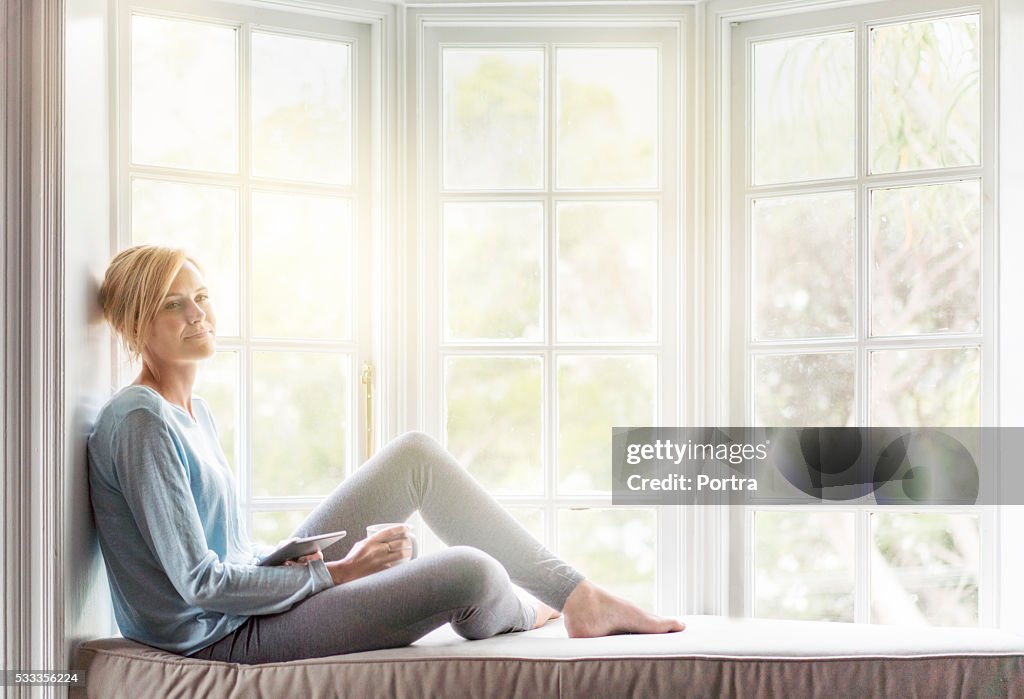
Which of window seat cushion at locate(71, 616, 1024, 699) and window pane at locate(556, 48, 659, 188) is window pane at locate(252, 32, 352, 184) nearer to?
window pane at locate(556, 48, 659, 188)

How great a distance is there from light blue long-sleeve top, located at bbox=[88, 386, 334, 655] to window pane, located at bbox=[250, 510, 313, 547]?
41cm

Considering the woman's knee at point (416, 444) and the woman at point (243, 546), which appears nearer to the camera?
the woman at point (243, 546)

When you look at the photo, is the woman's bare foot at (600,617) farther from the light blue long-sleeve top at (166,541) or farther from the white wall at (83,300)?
the white wall at (83,300)

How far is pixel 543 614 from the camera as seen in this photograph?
211cm

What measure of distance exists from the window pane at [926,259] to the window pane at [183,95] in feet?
5.29

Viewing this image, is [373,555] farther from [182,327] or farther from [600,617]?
[182,327]

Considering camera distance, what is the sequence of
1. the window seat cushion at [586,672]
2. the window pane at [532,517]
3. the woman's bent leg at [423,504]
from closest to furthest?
the window seat cushion at [586,672] < the woman's bent leg at [423,504] < the window pane at [532,517]

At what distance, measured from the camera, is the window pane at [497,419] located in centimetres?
242

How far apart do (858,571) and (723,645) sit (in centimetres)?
64

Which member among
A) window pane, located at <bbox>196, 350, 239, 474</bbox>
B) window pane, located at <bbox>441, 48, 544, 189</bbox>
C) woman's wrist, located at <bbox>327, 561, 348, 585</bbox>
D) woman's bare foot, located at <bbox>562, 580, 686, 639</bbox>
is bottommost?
woman's bare foot, located at <bbox>562, 580, 686, 639</bbox>

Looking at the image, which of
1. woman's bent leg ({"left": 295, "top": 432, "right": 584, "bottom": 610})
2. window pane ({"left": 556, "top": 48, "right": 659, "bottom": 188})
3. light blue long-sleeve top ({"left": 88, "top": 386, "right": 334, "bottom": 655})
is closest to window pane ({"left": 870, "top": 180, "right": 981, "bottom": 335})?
window pane ({"left": 556, "top": 48, "right": 659, "bottom": 188})

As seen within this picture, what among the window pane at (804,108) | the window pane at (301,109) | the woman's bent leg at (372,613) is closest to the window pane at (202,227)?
the window pane at (301,109)

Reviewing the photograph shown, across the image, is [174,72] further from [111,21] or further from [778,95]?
[778,95]

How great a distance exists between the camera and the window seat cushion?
1.70 meters
